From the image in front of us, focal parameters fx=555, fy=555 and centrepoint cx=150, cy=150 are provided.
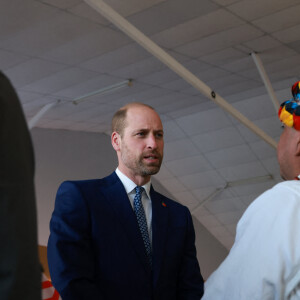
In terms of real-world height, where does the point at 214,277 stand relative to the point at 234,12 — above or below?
below

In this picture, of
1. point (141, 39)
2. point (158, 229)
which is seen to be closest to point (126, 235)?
point (158, 229)

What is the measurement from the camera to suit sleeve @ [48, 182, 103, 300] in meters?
3.24

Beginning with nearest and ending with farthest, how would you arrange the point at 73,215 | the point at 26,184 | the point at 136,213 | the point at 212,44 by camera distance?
the point at 26,184 < the point at 73,215 < the point at 136,213 < the point at 212,44

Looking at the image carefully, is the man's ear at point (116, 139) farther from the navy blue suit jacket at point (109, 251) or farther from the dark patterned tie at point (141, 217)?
the dark patterned tie at point (141, 217)

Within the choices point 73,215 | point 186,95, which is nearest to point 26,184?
point 73,215

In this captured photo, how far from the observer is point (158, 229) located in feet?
12.3

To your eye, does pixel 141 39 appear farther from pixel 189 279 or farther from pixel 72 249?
pixel 72 249

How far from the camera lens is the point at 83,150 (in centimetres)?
1975

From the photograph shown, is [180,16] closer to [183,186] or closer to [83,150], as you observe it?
[83,150]

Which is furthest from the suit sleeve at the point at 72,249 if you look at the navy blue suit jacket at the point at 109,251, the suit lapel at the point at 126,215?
the suit lapel at the point at 126,215

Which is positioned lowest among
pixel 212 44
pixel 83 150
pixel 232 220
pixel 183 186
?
pixel 232 220

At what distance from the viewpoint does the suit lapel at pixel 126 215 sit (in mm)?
3557

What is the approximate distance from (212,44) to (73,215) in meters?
9.72

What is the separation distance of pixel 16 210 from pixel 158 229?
2511 mm
